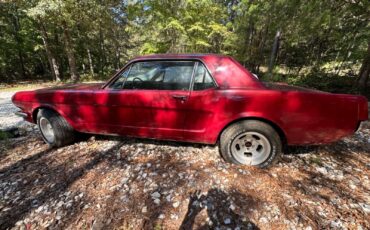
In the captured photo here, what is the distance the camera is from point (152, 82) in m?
3.07

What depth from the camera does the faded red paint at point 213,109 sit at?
8.08ft

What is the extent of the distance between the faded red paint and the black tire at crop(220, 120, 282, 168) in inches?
3.6

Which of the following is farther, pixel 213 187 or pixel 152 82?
pixel 152 82

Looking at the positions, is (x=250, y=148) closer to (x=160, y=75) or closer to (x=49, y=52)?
(x=160, y=75)

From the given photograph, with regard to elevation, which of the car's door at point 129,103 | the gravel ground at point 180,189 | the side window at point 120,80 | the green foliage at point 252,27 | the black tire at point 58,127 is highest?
the green foliage at point 252,27

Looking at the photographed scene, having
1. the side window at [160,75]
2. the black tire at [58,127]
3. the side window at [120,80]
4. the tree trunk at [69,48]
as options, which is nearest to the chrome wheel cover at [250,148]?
the side window at [160,75]

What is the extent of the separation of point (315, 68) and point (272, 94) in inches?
428

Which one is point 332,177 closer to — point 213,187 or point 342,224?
point 342,224

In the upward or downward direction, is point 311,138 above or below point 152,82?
below

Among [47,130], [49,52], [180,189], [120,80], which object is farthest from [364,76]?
[49,52]

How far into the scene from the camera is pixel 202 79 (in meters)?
2.83

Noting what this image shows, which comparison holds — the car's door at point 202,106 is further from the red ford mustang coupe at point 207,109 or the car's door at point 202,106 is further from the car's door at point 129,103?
the car's door at point 129,103

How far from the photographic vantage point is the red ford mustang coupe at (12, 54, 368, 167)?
8.16 feet

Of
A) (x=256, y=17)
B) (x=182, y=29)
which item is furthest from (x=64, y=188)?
(x=256, y=17)
